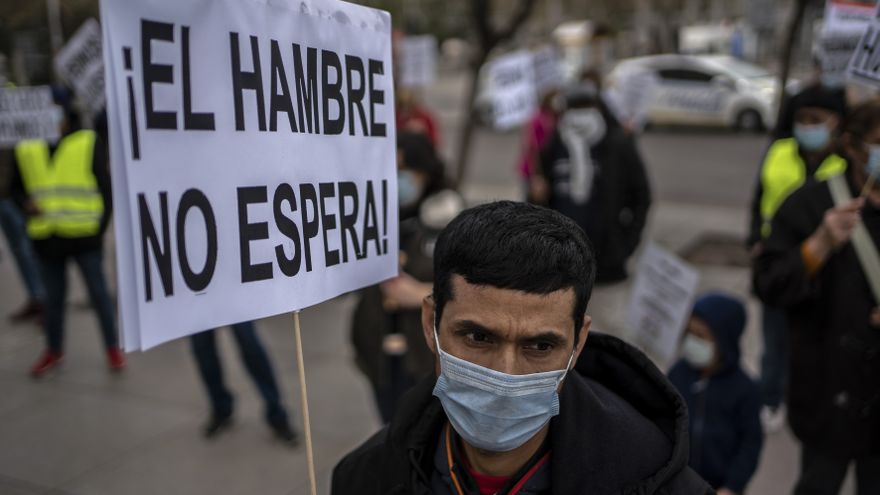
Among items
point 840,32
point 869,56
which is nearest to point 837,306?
point 869,56

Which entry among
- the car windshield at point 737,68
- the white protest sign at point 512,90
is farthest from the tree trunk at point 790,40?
the car windshield at point 737,68

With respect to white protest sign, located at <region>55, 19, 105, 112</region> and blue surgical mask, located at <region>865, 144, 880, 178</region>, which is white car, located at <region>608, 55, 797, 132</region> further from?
blue surgical mask, located at <region>865, 144, 880, 178</region>

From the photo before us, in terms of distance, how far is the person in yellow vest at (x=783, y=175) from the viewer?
14.5 feet

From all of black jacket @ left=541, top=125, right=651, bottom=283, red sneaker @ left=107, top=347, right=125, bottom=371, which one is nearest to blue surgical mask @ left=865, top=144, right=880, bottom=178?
black jacket @ left=541, top=125, right=651, bottom=283

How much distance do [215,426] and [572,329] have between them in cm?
382

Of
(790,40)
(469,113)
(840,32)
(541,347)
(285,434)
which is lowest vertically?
(285,434)

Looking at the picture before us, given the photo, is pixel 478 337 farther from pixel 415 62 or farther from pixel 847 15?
pixel 415 62

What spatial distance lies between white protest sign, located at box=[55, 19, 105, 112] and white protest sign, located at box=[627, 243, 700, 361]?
4.48 m

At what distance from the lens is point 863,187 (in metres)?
2.93

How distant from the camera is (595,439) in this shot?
1653 mm

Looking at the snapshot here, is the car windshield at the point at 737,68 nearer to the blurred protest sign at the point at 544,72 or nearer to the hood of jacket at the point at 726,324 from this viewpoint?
the blurred protest sign at the point at 544,72

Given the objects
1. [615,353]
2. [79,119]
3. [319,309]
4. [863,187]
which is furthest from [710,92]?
[615,353]

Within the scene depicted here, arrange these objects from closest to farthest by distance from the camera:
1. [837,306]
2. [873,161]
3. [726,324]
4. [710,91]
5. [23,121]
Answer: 1. [873,161]
2. [837,306]
3. [726,324]
4. [23,121]
5. [710,91]

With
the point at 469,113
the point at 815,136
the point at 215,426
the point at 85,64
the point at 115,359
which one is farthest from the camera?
the point at 469,113
